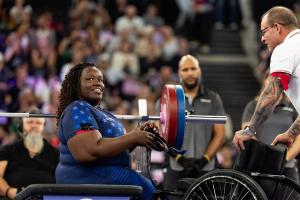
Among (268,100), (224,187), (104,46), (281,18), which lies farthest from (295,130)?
(104,46)

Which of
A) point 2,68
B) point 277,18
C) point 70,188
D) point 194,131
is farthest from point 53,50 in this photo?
point 70,188

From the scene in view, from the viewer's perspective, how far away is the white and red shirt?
19.6 ft

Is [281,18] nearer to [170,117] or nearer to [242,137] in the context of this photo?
[242,137]

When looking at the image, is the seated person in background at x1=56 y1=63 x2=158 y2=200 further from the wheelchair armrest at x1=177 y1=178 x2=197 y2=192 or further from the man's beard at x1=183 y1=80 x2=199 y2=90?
the man's beard at x1=183 y1=80 x2=199 y2=90

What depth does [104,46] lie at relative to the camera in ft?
46.2

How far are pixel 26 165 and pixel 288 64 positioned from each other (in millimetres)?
2639

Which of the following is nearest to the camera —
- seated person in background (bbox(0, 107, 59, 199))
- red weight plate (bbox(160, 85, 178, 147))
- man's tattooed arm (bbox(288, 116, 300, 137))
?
red weight plate (bbox(160, 85, 178, 147))

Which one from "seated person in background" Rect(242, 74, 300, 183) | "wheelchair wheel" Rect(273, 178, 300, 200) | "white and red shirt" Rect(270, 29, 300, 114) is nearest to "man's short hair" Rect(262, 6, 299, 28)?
"white and red shirt" Rect(270, 29, 300, 114)

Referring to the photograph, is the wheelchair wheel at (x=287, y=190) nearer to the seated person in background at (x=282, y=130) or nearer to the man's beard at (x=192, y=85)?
the seated person in background at (x=282, y=130)

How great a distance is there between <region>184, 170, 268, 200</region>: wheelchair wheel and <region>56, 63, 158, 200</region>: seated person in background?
0.38 m

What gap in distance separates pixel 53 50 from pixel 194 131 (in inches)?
234

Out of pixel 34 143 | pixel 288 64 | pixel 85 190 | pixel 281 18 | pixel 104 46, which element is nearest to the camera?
pixel 85 190

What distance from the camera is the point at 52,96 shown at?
40.4 ft

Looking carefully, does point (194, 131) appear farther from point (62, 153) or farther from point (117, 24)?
point (117, 24)
